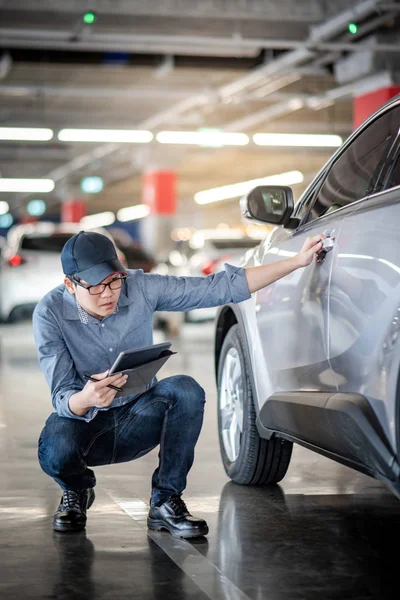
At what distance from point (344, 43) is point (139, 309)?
40.8 feet

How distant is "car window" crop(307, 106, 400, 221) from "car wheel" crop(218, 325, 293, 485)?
0.92 metres

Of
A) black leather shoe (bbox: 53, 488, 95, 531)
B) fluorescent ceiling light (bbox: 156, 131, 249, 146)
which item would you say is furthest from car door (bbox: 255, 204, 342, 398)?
fluorescent ceiling light (bbox: 156, 131, 249, 146)

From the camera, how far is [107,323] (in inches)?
159

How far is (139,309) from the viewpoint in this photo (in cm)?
409

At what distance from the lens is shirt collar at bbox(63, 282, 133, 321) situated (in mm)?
4008

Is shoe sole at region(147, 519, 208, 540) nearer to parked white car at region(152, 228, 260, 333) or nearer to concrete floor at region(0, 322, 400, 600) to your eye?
concrete floor at region(0, 322, 400, 600)

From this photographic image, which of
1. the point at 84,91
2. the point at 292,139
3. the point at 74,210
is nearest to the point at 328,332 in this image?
the point at 84,91

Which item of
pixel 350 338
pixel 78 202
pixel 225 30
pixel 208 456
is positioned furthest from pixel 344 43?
pixel 78 202

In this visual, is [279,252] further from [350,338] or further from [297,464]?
[297,464]

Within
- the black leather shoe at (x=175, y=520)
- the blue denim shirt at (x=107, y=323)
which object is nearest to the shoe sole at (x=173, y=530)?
the black leather shoe at (x=175, y=520)

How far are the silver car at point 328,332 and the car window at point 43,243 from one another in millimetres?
10164

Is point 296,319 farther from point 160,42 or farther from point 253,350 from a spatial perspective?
point 160,42

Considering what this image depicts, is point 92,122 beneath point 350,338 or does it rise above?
above

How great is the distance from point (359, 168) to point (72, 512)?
5.93 feet
